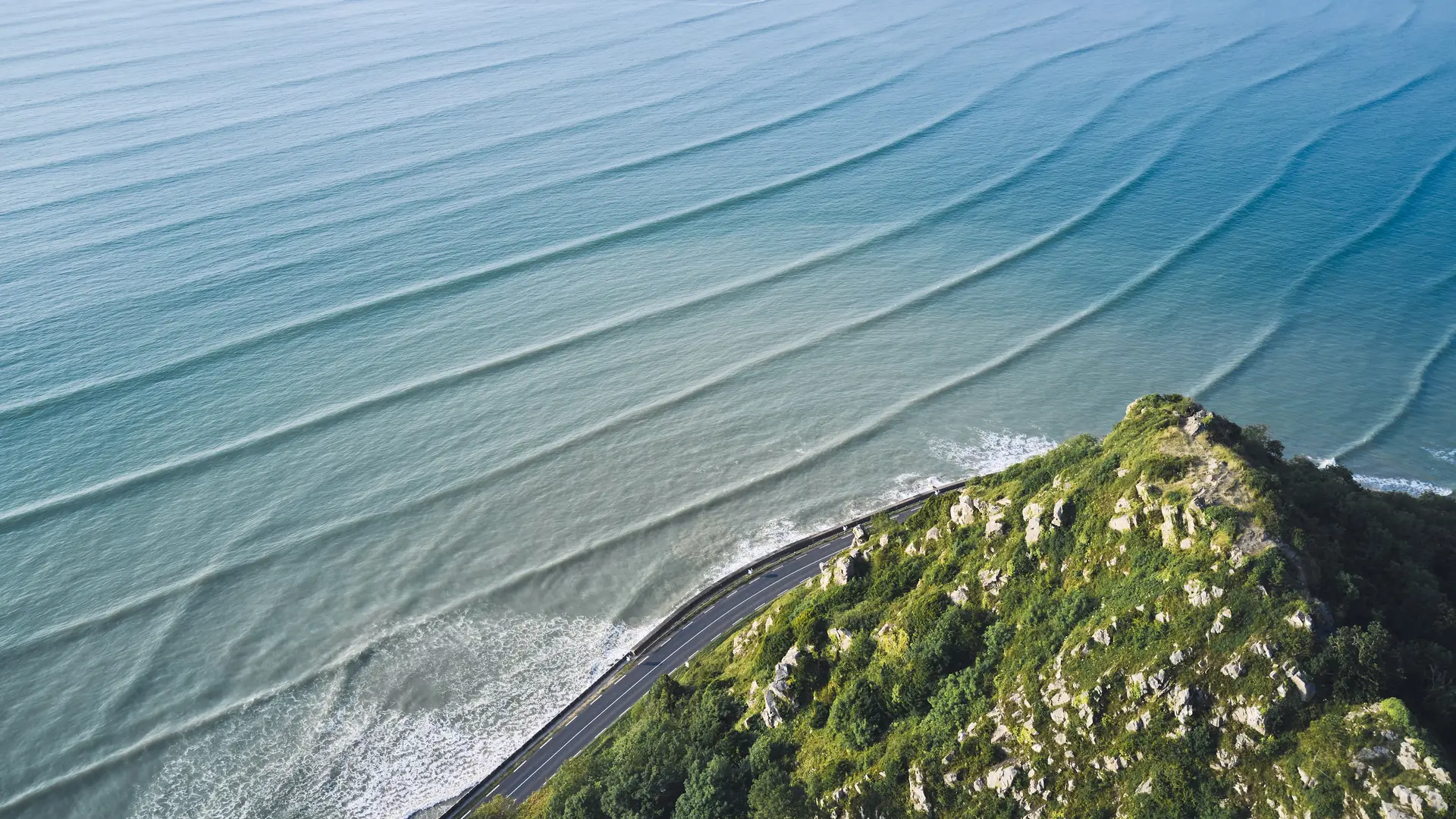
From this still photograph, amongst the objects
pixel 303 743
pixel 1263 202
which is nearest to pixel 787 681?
pixel 303 743

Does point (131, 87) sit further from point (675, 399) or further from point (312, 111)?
point (675, 399)

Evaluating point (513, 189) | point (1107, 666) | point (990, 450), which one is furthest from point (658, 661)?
point (513, 189)

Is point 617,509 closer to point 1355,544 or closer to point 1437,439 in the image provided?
point 1355,544

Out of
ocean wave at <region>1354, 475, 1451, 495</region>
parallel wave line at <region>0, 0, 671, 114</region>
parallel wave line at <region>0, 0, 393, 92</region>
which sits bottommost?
ocean wave at <region>1354, 475, 1451, 495</region>

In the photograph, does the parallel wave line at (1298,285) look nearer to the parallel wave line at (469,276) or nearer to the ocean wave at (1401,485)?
the ocean wave at (1401,485)

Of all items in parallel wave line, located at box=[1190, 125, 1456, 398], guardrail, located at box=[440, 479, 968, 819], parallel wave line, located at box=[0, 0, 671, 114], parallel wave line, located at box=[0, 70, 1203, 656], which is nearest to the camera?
guardrail, located at box=[440, 479, 968, 819]

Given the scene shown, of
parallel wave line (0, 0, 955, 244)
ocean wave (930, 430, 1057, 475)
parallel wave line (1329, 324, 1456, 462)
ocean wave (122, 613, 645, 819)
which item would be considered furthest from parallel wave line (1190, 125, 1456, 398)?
parallel wave line (0, 0, 955, 244)

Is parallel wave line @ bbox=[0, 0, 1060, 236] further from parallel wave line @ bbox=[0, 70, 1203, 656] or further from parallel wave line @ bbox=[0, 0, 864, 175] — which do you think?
parallel wave line @ bbox=[0, 70, 1203, 656]
